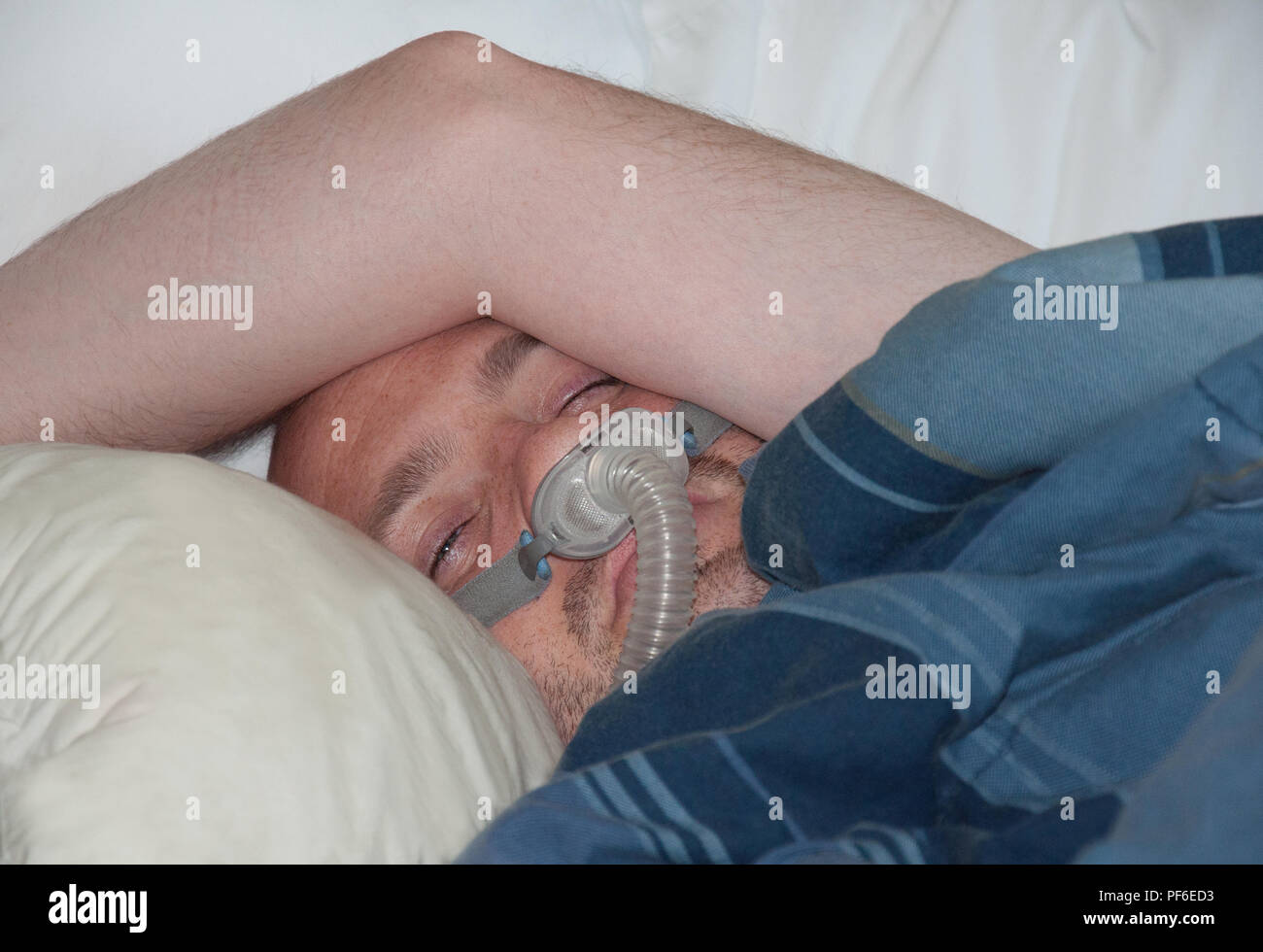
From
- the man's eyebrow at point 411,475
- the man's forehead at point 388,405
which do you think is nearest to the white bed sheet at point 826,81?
the man's forehead at point 388,405

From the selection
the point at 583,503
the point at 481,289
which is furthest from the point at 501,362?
the point at 583,503

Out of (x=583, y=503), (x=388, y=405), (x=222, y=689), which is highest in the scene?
(x=388, y=405)

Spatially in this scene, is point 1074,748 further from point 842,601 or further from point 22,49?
point 22,49

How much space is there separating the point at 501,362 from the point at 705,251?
28 cm

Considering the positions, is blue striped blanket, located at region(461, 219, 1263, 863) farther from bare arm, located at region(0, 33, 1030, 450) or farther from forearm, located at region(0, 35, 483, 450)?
forearm, located at region(0, 35, 483, 450)

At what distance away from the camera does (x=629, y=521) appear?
115 cm

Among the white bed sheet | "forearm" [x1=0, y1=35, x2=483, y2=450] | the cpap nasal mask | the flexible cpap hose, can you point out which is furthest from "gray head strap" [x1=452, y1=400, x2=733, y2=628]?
the white bed sheet

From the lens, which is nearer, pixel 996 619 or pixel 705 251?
pixel 996 619

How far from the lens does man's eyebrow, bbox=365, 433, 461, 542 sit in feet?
3.82

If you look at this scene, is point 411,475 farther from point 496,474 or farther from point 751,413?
point 751,413

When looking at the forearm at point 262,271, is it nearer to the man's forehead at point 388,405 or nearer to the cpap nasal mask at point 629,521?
the man's forehead at point 388,405

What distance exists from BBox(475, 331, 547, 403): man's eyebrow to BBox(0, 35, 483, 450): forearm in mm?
Answer: 63

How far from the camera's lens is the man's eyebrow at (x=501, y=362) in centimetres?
119

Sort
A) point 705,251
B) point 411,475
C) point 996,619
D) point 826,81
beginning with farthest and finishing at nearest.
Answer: point 826,81
point 411,475
point 705,251
point 996,619
